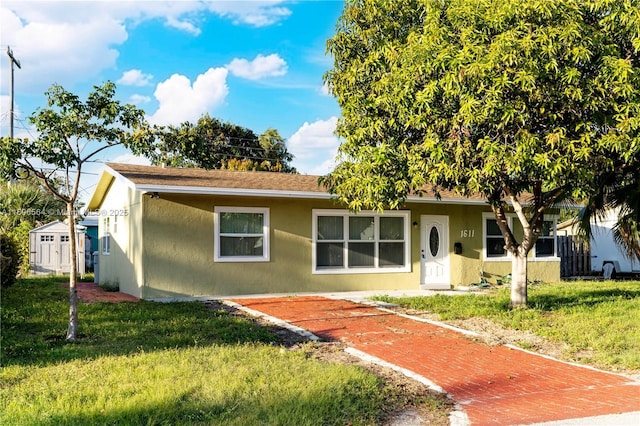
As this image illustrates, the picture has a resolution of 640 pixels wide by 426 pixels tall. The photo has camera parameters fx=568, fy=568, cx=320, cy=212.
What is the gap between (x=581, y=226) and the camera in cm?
1356

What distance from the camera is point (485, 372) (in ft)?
23.9

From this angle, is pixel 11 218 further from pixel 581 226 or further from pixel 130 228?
pixel 581 226

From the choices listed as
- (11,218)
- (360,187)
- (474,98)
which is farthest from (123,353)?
(11,218)

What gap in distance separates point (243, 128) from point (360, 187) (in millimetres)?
32743

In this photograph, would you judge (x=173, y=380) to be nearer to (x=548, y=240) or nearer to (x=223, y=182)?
(x=223, y=182)

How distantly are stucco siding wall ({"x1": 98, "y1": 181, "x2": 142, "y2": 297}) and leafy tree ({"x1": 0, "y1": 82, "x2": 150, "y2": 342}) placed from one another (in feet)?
17.2

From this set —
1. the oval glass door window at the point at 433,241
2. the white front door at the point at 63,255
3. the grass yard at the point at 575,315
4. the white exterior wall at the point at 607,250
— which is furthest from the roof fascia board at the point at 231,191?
the white front door at the point at 63,255

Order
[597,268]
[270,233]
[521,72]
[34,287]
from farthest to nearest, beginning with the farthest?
[597,268] → [34,287] → [270,233] → [521,72]

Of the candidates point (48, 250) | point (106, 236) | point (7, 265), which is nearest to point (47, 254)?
point (48, 250)

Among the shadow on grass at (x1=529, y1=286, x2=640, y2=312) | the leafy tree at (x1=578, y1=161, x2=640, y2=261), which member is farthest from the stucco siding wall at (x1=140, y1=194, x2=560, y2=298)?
the leafy tree at (x1=578, y1=161, x2=640, y2=261)

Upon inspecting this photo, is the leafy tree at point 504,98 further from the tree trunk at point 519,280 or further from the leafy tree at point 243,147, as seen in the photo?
the leafy tree at point 243,147

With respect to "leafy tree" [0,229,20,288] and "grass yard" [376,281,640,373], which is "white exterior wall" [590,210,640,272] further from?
"leafy tree" [0,229,20,288]

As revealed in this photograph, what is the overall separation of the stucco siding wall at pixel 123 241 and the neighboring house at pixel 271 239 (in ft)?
0.10

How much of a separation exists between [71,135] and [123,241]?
7.85 m
